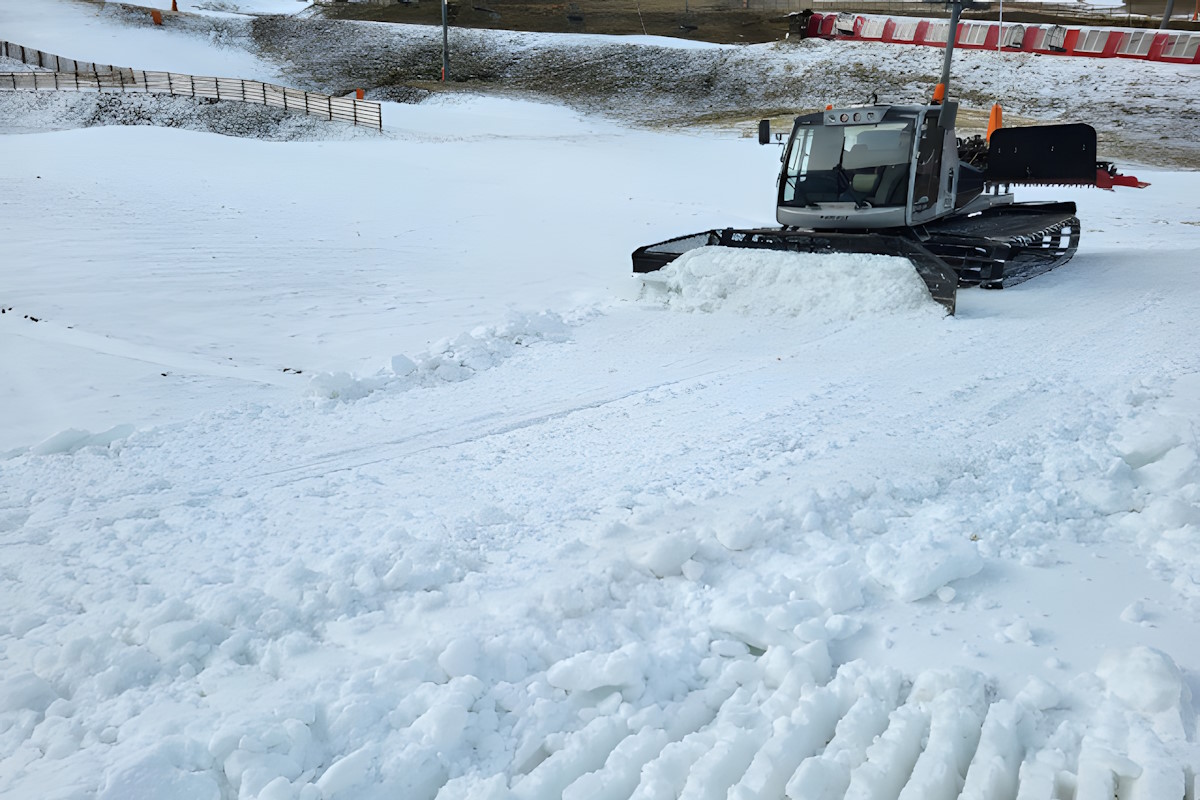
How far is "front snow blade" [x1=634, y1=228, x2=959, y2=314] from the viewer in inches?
352

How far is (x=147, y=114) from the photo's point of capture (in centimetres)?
3275

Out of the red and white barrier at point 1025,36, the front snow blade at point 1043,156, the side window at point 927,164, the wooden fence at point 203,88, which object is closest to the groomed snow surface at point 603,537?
the side window at point 927,164

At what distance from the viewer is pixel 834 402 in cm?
646

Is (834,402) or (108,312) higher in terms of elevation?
(834,402)

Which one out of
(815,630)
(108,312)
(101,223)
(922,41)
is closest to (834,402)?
(815,630)

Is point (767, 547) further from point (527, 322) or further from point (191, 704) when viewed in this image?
point (527, 322)

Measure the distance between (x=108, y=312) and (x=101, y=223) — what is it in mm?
4257

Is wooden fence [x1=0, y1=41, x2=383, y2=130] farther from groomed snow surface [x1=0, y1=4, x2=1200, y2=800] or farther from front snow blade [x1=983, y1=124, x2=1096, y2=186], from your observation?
groomed snow surface [x1=0, y1=4, x2=1200, y2=800]

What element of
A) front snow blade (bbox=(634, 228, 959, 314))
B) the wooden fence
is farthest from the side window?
the wooden fence

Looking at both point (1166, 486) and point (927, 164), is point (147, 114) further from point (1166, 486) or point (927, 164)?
point (1166, 486)

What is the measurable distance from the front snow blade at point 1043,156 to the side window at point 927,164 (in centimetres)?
251

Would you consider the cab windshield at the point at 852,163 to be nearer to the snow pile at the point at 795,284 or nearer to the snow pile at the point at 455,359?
the snow pile at the point at 795,284

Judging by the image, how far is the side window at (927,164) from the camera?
34.8ft

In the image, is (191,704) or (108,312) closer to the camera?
(191,704)
